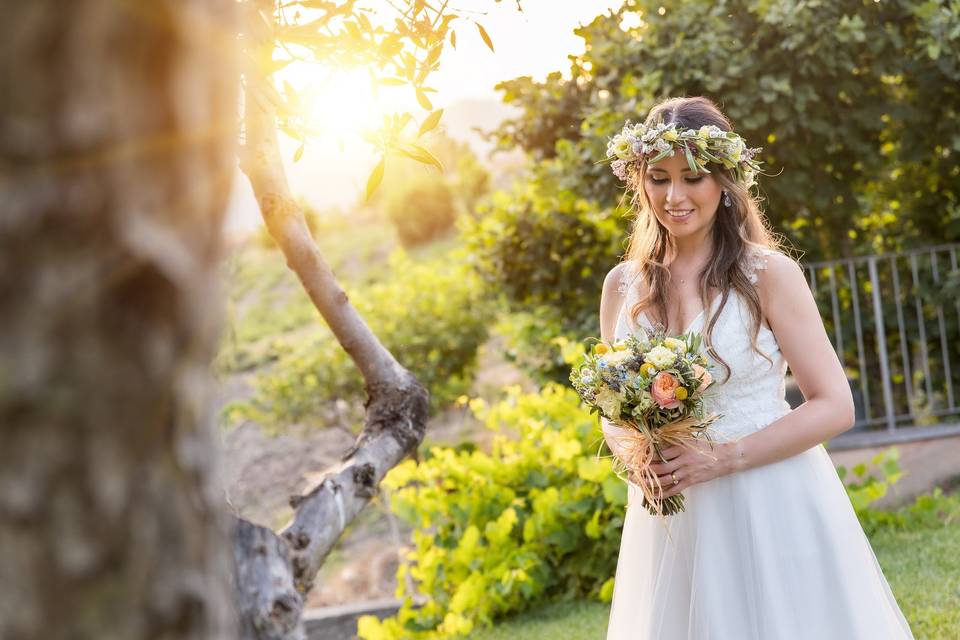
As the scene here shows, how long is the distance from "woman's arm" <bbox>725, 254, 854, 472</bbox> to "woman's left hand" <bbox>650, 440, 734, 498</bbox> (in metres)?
0.04

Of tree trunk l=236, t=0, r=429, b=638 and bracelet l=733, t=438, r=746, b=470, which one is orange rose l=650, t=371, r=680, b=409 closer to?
bracelet l=733, t=438, r=746, b=470

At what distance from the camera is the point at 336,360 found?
38.2 ft

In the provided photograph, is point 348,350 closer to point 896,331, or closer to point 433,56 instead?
point 433,56

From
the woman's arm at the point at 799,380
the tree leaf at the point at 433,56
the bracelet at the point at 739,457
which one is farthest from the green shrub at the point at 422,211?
the tree leaf at the point at 433,56

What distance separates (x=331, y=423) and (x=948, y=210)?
7033 millimetres

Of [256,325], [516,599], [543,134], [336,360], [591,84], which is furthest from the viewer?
[256,325]

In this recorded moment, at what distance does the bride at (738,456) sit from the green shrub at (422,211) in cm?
1901

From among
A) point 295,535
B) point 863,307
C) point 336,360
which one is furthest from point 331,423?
point 295,535

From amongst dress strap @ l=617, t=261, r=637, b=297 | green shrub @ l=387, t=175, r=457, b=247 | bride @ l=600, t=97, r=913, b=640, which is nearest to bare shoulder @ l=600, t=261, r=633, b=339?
dress strap @ l=617, t=261, r=637, b=297

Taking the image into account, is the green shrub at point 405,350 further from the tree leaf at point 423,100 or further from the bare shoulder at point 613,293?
the tree leaf at point 423,100

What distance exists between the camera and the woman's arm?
9.12 feet

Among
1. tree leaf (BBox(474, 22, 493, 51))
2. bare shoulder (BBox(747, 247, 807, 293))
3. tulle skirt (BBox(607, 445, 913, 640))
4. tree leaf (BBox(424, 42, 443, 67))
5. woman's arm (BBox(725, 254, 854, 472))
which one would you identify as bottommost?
tulle skirt (BBox(607, 445, 913, 640))

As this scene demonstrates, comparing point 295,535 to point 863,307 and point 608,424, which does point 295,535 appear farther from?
point 863,307

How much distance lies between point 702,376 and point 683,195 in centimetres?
61
